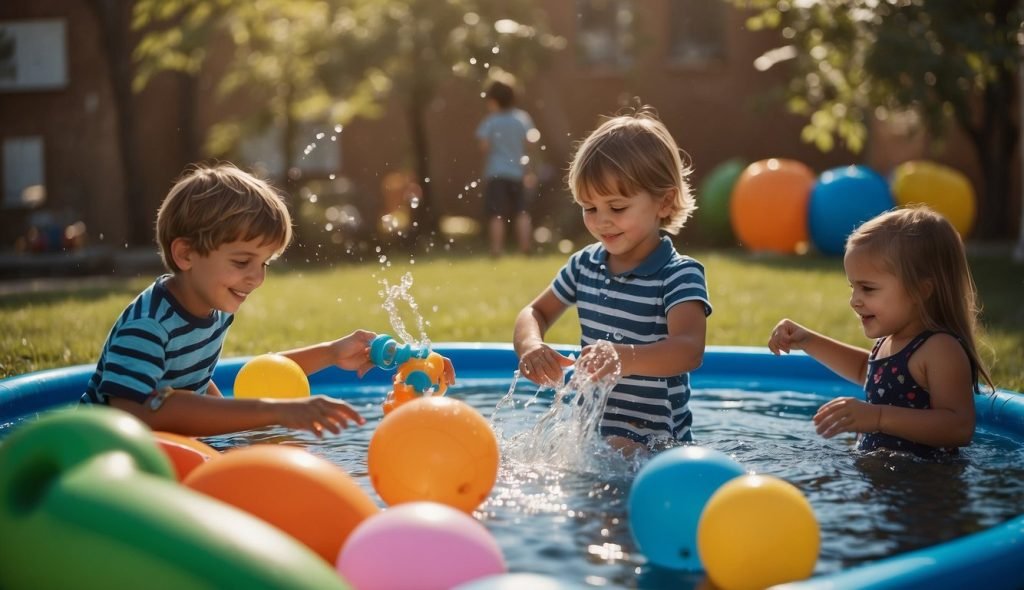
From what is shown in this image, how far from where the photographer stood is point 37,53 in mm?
21453

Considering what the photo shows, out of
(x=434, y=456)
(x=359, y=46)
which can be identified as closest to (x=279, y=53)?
(x=359, y=46)

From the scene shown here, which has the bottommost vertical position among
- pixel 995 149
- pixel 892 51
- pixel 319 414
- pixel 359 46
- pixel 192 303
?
pixel 319 414

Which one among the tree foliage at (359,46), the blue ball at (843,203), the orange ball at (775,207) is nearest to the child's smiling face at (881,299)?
the blue ball at (843,203)

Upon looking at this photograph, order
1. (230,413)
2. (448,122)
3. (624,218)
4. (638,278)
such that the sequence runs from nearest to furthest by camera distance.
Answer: (230,413) → (624,218) → (638,278) → (448,122)

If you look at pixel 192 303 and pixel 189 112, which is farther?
pixel 189 112

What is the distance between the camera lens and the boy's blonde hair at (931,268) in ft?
12.8

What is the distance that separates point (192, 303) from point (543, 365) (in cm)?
117

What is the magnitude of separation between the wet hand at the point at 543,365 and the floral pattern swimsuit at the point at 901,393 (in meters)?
1.08

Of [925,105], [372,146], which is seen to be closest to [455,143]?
[372,146]

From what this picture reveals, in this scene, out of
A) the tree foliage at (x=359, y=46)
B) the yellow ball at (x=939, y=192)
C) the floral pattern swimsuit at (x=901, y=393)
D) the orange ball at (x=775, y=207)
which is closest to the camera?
the floral pattern swimsuit at (x=901, y=393)

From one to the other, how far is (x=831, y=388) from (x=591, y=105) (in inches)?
581

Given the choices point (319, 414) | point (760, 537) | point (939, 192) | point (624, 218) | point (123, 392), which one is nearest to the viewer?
point (760, 537)

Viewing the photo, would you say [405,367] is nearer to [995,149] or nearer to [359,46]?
[359,46]

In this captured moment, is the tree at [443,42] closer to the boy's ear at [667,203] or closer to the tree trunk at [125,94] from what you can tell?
the tree trunk at [125,94]
